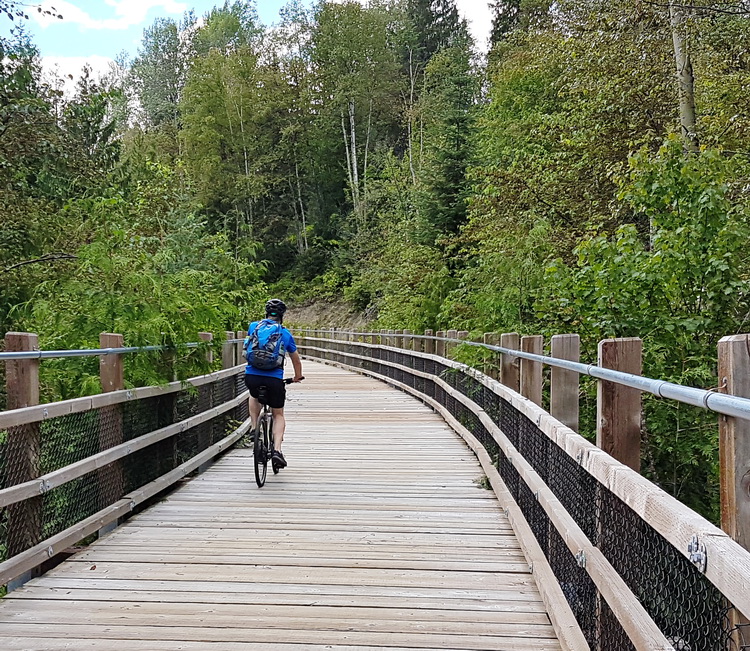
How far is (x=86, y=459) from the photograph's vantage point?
4203 mm

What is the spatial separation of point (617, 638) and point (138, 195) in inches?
562

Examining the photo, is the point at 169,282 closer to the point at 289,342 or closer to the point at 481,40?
the point at 289,342

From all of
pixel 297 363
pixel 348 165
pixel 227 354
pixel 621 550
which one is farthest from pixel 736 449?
pixel 348 165

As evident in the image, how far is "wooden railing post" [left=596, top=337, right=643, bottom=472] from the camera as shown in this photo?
8.64 ft

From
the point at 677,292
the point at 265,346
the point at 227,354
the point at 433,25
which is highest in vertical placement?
the point at 433,25

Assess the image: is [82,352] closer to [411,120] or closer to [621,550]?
[621,550]

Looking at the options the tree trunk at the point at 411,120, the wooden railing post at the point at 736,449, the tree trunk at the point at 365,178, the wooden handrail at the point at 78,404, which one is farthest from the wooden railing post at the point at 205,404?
the tree trunk at the point at 365,178

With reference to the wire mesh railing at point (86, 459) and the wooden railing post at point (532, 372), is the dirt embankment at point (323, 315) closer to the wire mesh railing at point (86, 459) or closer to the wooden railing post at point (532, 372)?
the wire mesh railing at point (86, 459)

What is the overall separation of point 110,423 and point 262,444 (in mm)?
1662

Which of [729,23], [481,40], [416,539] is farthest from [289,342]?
[481,40]

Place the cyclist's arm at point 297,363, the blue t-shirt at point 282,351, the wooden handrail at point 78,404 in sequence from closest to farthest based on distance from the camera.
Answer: the wooden handrail at point 78,404 → the blue t-shirt at point 282,351 → the cyclist's arm at point 297,363

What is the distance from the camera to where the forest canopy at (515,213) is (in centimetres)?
559

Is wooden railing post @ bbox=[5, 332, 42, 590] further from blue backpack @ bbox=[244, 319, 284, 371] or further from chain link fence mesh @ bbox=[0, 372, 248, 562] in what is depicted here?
blue backpack @ bbox=[244, 319, 284, 371]

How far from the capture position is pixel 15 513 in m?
3.63
